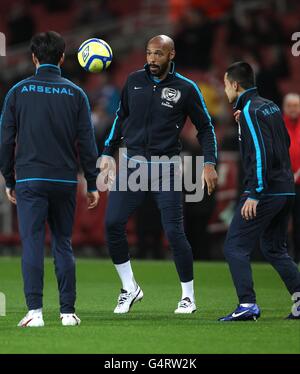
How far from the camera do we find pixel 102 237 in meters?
18.8

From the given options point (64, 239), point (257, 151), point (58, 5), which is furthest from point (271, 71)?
point (64, 239)

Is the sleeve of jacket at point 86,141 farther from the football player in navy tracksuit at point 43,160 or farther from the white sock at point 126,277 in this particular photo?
the white sock at point 126,277

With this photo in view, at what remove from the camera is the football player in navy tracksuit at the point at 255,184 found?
29.5 ft

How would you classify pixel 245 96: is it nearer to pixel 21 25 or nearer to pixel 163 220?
pixel 163 220

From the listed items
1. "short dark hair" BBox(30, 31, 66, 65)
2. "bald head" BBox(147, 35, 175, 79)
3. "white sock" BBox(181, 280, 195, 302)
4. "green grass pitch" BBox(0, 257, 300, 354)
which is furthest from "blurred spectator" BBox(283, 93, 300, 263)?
"short dark hair" BBox(30, 31, 66, 65)

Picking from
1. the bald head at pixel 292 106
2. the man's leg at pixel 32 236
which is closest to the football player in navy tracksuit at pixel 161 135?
the man's leg at pixel 32 236

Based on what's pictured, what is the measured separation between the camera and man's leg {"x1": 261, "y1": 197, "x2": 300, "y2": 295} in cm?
945

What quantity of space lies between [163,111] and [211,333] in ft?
8.12

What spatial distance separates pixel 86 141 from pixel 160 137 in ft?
4.04

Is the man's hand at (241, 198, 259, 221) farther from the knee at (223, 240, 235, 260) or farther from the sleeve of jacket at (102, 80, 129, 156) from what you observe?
the sleeve of jacket at (102, 80, 129, 156)

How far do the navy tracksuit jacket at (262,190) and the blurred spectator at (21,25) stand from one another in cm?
1647
